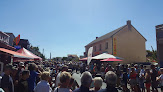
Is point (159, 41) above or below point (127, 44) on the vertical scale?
below

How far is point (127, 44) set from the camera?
2458 centimetres

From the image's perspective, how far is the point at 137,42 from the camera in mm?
25328

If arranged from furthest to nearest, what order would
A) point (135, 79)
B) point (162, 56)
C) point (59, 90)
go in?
point (162, 56) → point (135, 79) → point (59, 90)

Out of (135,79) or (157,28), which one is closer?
(135,79)

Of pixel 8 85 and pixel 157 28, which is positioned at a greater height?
pixel 157 28

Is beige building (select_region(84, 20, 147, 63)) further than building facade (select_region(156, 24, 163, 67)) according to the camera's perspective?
Answer: Yes

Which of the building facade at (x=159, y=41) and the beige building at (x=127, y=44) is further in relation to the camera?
the beige building at (x=127, y=44)

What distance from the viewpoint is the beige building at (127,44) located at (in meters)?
23.5

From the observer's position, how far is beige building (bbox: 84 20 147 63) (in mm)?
23547

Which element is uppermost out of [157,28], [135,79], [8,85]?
[157,28]

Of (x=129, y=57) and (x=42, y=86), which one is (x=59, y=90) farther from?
(x=129, y=57)

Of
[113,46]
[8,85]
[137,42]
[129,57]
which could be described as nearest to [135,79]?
[8,85]

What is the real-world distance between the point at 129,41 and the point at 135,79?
19.0 metres

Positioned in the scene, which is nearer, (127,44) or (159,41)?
(159,41)
